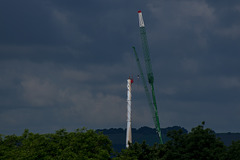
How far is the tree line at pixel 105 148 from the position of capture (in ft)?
298

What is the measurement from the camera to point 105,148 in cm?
9700

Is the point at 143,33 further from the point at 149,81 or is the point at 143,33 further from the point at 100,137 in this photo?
the point at 100,137

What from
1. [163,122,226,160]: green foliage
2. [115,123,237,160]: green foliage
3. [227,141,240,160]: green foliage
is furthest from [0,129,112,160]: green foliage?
[227,141,240,160]: green foliage

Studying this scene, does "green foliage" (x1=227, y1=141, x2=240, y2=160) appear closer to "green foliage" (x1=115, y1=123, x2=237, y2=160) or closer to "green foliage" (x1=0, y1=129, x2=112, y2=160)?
"green foliage" (x1=115, y1=123, x2=237, y2=160)

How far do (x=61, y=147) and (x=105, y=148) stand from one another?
33.1ft

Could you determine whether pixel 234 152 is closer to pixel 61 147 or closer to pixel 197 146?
pixel 197 146

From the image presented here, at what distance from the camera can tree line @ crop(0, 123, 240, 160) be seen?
298 ft

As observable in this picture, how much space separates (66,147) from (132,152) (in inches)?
596

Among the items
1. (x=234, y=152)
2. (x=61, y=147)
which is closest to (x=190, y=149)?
(x=234, y=152)

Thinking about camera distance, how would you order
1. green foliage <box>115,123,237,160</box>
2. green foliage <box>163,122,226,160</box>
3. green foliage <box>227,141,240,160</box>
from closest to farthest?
1. green foliage <box>227,141,240,160</box>
2. green foliage <box>115,123,237,160</box>
3. green foliage <box>163,122,226,160</box>

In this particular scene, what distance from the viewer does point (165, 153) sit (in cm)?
9650

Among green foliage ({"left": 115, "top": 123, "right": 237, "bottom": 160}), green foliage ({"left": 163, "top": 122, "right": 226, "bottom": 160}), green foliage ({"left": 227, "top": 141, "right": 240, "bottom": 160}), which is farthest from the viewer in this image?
green foliage ({"left": 163, "top": 122, "right": 226, "bottom": 160})

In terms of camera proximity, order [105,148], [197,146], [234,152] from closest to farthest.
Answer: [234,152] → [197,146] → [105,148]

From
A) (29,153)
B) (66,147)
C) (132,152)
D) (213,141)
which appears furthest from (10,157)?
(213,141)
